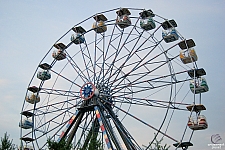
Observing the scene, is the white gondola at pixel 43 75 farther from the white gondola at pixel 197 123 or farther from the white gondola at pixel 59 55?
the white gondola at pixel 197 123

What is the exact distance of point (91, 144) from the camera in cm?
1728

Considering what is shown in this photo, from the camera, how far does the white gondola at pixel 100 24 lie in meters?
23.3

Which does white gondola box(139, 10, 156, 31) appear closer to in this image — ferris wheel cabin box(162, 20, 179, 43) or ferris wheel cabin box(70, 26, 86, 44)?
ferris wheel cabin box(162, 20, 179, 43)

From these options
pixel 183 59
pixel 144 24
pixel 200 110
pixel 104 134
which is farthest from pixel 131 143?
pixel 144 24

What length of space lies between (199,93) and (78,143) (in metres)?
7.24

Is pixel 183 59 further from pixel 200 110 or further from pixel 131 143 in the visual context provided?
pixel 131 143

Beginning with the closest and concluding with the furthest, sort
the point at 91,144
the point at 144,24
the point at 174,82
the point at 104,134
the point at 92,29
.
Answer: the point at 91,144
the point at 104,134
the point at 174,82
the point at 144,24
the point at 92,29

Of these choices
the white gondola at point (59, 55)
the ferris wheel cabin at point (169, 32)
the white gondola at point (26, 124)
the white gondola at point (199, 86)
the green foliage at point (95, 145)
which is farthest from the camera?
the white gondola at point (59, 55)

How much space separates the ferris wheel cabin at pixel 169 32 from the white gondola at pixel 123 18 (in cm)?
239

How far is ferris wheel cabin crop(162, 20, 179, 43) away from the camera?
20.9 meters

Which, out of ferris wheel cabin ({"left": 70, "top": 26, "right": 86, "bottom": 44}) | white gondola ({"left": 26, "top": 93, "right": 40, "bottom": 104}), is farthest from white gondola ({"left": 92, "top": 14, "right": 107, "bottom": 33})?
white gondola ({"left": 26, "top": 93, "right": 40, "bottom": 104})

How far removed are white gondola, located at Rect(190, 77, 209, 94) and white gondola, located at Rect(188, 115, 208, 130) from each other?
5.14 feet

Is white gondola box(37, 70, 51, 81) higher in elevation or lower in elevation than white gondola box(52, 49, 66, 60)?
lower

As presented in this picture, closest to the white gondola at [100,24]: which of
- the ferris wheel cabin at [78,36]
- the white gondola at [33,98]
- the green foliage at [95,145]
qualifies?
the ferris wheel cabin at [78,36]
